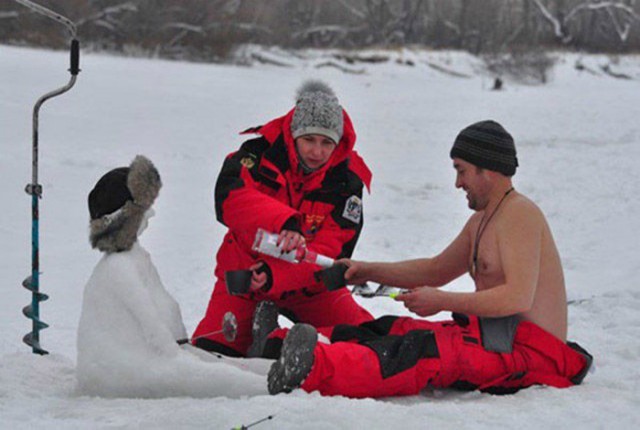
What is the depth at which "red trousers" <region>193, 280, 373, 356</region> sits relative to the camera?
3607 mm

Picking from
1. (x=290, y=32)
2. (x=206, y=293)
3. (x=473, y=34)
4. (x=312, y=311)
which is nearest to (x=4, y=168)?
(x=206, y=293)

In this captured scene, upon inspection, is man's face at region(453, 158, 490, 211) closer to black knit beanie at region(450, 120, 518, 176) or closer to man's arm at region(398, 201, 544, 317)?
black knit beanie at region(450, 120, 518, 176)

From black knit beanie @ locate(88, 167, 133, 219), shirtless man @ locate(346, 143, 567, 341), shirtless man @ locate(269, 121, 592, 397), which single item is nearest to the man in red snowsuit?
shirtless man @ locate(346, 143, 567, 341)

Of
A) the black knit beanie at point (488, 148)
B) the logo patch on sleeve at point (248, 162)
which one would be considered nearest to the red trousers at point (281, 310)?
the logo patch on sleeve at point (248, 162)

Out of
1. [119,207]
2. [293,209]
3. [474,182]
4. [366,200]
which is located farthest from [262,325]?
[366,200]

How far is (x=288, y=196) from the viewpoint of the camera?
3.61m

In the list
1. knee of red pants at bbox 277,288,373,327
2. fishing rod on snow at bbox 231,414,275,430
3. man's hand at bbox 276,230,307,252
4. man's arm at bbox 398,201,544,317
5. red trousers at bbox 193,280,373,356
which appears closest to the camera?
fishing rod on snow at bbox 231,414,275,430

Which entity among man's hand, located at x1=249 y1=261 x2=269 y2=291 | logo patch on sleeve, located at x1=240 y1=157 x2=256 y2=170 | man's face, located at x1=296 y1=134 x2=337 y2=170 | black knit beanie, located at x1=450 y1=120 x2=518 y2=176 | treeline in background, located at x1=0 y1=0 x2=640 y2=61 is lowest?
man's hand, located at x1=249 y1=261 x2=269 y2=291

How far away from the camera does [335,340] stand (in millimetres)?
3150

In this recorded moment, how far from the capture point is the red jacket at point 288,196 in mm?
3484

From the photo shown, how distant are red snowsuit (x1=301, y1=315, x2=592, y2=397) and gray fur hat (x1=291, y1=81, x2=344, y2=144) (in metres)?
0.86

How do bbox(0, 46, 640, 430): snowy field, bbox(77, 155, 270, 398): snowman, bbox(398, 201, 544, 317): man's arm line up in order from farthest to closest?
1. bbox(398, 201, 544, 317): man's arm
2. bbox(77, 155, 270, 398): snowman
3. bbox(0, 46, 640, 430): snowy field

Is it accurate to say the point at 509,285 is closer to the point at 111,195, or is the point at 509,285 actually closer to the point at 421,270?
the point at 421,270

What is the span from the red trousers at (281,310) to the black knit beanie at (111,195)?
0.80 meters
